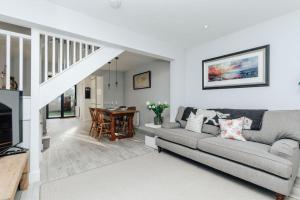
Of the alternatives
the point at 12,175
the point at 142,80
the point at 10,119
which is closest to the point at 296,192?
the point at 12,175

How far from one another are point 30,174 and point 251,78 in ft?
12.2

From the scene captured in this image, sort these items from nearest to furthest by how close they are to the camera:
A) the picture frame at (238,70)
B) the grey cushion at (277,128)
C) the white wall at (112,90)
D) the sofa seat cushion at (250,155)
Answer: the sofa seat cushion at (250,155)
the grey cushion at (277,128)
the picture frame at (238,70)
the white wall at (112,90)

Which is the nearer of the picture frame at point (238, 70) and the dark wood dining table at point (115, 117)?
the picture frame at point (238, 70)

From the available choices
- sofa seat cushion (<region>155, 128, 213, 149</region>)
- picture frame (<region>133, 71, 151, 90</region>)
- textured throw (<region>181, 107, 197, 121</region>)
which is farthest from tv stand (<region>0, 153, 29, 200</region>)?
picture frame (<region>133, 71, 151, 90</region>)

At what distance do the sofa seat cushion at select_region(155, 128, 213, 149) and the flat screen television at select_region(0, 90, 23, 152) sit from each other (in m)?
2.23

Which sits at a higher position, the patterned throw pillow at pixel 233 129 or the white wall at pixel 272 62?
the white wall at pixel 272 62

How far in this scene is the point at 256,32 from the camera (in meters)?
2.92

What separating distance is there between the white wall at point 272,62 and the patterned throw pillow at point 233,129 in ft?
2.11

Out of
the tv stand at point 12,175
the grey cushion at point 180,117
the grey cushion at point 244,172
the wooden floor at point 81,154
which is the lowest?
the wooden floor at point 81,154

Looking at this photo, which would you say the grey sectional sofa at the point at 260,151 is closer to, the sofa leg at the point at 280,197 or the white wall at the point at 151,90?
the sofa leg at the point at 280,197

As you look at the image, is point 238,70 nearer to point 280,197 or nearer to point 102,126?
point 280,197

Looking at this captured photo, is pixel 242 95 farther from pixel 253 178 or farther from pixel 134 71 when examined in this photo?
pixel 134 71

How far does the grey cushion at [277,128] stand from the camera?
210cm

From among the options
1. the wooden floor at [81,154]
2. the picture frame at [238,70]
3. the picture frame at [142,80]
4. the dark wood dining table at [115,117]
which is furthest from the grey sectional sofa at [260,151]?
the picture frame at [142,80]
